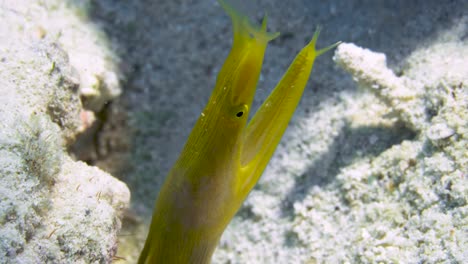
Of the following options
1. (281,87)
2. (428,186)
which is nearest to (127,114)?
(281,87)

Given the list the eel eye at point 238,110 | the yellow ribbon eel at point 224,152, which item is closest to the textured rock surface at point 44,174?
the yellow ribbon eel at point 224,152

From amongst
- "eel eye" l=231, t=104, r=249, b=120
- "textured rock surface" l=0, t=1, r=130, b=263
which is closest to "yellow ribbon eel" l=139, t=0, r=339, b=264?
"eel eye" l=231, t=104, r=249, b=120

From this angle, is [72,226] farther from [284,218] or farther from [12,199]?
[284,218]

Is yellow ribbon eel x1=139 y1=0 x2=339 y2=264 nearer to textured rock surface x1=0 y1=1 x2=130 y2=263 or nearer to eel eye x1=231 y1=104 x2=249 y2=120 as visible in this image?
eel eye x1=231 y1=104 x2=249 y2=120

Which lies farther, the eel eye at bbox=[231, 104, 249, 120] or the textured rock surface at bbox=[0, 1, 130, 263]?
the eel eye at bbox=[231, 104, 249, 120]

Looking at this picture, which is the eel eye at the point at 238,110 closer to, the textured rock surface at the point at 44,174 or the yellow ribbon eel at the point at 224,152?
the yellow ribbon eel at the point at 224,152

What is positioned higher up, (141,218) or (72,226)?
(141,218)

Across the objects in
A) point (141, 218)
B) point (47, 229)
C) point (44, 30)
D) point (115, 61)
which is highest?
point (115, 61)
